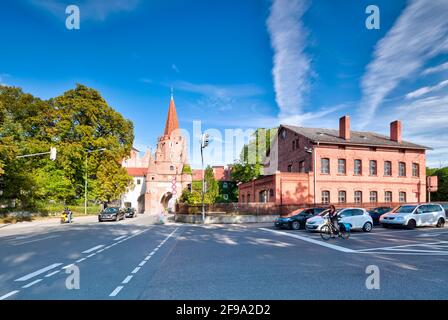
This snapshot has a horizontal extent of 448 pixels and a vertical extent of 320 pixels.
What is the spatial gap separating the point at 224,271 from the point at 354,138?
33.6 metres

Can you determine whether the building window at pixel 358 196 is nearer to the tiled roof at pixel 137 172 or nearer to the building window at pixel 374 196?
the building window at pixel 374 196

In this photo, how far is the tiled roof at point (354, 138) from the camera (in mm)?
34650

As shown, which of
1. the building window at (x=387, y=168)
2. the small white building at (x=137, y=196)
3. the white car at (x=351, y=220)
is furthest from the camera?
the small white building at (x=137, y=196)

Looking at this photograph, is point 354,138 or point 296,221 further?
point 354,138

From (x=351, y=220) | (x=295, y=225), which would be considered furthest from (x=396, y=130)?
(x=295, y=225)

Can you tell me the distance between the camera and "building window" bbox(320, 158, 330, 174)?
33.8m

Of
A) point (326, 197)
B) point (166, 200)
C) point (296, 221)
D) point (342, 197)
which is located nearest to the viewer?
point (296, 221)

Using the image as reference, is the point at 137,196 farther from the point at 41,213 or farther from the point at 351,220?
the point at 351,220

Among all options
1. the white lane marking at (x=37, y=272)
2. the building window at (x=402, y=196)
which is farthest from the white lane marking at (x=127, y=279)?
the building window at (x=402, y=196)

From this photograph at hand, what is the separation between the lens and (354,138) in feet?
121

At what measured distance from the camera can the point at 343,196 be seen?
34469mm

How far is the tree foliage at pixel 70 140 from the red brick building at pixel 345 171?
2051cm
